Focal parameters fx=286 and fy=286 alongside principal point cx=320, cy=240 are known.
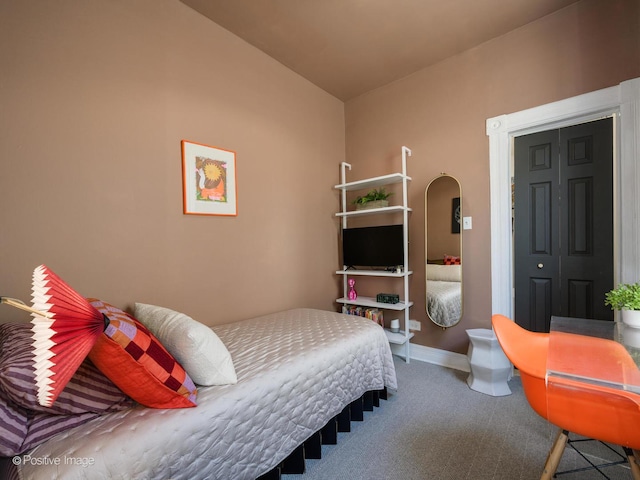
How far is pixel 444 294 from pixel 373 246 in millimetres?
839

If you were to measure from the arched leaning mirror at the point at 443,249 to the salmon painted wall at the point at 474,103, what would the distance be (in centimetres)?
7

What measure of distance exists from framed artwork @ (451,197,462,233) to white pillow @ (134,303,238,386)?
2.32m

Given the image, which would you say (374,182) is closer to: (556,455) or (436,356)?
(436,356)

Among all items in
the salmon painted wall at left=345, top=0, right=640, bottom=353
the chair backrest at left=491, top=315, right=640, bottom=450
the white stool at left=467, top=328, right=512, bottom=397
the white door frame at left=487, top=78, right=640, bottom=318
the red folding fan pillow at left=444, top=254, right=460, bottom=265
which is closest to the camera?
the chair backrest at left=491, top=315, right=640, bottom=450

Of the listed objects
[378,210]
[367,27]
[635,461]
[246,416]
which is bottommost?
[635,461]

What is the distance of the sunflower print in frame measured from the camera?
85.0 inches

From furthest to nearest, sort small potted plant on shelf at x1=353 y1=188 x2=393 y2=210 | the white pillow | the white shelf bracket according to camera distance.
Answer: the white shelf bracket → small potted plant on shelf at x1=353 y1=188 x2=393 y2=210 → the white pillow

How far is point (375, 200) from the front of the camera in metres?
3.06

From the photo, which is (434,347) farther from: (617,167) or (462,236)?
(617,167)

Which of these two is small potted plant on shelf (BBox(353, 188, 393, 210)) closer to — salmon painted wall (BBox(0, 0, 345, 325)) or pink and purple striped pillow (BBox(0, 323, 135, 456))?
salmon painted wall (BBox(0, 0, 345, 325))

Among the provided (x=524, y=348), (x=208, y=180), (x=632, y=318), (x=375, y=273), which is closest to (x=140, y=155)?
(x=208, y=180)

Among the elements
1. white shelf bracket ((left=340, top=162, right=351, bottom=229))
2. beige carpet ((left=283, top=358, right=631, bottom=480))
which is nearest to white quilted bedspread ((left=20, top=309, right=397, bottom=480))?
beige carpet ((left=283, top=358, right=631, bottom=480))

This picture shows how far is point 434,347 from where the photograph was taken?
2.92 m

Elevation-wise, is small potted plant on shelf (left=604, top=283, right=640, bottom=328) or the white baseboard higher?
small potted plant on shelf (left=604, top=283, right=640, bottom=328)
